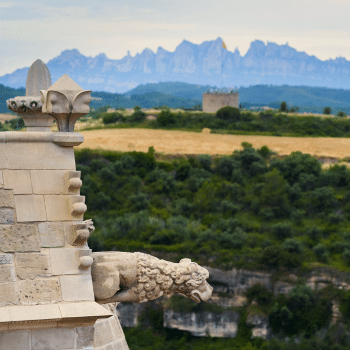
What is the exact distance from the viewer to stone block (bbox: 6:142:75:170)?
4.57 metres

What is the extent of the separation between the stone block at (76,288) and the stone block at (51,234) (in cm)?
26

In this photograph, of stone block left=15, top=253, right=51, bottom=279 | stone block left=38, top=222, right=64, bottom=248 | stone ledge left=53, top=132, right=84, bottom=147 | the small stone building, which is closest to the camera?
stone block left=15, top=253, right=51, bottom=279

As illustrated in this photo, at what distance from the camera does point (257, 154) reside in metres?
46.3

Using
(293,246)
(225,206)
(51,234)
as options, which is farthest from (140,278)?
(225,206)

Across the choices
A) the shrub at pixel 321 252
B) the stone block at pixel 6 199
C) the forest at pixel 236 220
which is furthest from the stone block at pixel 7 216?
the shrub at pixel 321 252

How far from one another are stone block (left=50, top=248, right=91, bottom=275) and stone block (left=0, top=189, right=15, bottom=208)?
448 mm

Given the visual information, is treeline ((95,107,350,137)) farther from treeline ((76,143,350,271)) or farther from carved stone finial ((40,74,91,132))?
carved stone finial ((40,74,91,132))

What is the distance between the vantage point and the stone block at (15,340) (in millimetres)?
4309

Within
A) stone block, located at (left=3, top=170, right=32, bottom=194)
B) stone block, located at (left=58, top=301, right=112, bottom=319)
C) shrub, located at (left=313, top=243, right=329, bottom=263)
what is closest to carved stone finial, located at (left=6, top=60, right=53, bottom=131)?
stone block, located at (left=3, top=170, right=32, bottom=194)

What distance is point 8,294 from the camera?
4.34 metres

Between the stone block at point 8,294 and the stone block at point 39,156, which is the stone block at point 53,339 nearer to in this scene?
the stone block at point 8,294

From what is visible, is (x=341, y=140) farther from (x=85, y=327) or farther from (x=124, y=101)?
(x=124, y=101)

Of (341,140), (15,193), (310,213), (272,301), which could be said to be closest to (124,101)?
(341,140)

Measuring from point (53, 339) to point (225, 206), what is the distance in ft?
121
